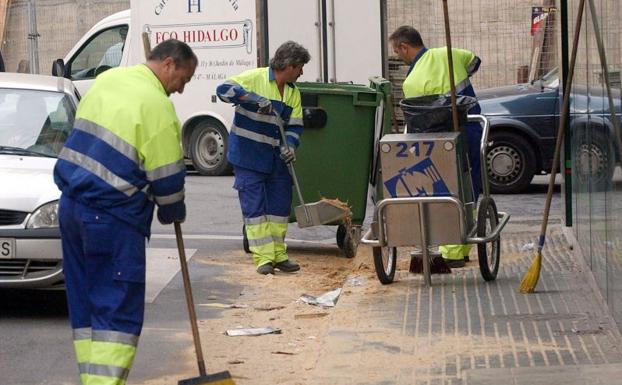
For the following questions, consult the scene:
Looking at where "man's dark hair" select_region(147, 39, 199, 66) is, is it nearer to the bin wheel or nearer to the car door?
the bin wheel

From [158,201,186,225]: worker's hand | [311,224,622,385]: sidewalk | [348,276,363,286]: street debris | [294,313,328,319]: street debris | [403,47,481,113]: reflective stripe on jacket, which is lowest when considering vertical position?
[294,313,328,319]: street debris

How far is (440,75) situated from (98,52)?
10648mm

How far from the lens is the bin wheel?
11727 mm

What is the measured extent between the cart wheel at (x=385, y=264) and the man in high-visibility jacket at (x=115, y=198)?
3443 millimetres

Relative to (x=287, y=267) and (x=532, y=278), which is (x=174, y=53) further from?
(x=287, y=267)

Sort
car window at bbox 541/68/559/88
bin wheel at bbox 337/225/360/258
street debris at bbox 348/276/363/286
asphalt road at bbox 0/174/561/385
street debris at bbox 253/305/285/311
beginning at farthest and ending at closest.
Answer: car window at bbox 541/68/559/88, bin wheel at bbox 337/225/360/258, street debris at bbox 348/276/363/286, street debris at bbox 253/305/285/311, asphalt road at bbox 0/174/561/385

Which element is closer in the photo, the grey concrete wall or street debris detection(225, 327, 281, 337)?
street debris detection(225, 327, 281, 337)

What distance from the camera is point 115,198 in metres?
6.11

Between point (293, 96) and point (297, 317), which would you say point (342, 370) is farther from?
point (293, 96)

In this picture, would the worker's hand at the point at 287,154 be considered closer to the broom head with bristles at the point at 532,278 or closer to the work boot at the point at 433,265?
the work boot at the point at 433,265

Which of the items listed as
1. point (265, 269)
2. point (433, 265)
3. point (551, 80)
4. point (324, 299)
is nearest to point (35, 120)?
point (265, 269)

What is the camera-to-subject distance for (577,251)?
430 inches

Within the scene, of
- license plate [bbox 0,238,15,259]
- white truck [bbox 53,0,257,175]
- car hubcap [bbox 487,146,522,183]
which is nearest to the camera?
license plate [bbox 0,238,15,259]

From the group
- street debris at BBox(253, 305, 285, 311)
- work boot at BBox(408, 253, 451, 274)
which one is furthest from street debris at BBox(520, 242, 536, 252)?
street debris at BBox(253, 305, 285, 311)
